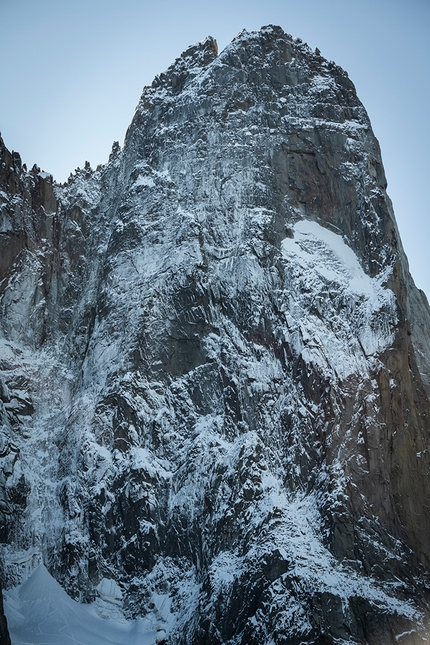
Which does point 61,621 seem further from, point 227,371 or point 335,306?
point 335,306

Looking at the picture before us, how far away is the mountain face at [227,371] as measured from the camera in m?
52.9

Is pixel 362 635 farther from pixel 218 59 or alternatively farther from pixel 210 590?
pixel 218 59

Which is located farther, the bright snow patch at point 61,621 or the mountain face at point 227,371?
the mountain face at point 227,371

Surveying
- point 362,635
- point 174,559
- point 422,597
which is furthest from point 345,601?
point 174,559

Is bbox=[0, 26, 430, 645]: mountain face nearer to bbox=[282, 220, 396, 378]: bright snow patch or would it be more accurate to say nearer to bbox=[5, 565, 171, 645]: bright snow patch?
bbox=[282, 220, 396, 378]: bright snow patch

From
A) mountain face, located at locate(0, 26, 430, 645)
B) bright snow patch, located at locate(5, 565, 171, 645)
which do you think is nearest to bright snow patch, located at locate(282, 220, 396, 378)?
mountain face, located at locate(0, 26, 430, 645)

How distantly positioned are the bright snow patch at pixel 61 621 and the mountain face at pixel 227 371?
2.86 feet

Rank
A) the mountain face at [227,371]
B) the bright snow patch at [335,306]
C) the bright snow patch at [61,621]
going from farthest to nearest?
the bright snow patch at [335,306] < the mountain face at [227,371] < the bright snow patch at [61,621]

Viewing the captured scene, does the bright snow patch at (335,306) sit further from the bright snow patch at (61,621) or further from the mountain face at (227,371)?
the bright snow patch at (61,621)

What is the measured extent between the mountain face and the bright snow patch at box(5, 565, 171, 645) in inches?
34.3

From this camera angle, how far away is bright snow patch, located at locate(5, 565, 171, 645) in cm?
5222

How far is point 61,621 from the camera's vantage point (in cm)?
5334

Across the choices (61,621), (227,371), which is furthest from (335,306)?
(61,621)

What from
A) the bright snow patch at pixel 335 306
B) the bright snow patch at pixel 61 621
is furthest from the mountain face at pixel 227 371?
the bright snow patch at pixel 61 621
